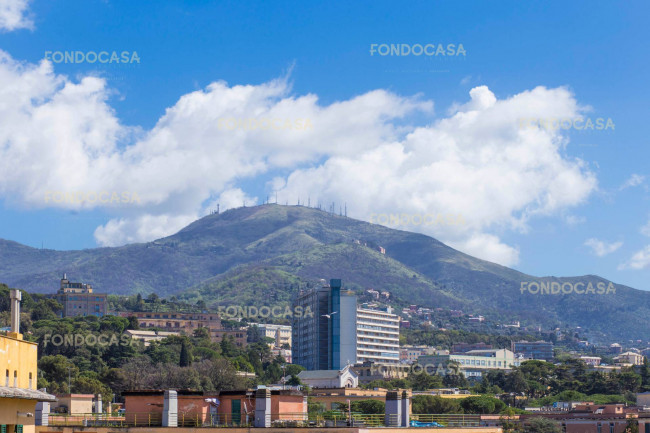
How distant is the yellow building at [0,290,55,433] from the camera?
105 ft

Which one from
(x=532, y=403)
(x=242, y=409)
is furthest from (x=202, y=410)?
(x=532, y=403)

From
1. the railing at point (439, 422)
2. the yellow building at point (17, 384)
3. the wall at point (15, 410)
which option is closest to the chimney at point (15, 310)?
the yellow building at point (17, 384)

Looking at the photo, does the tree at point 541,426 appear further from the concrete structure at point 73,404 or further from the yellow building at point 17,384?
the yellow building at point 17,384

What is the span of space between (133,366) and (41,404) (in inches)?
5353

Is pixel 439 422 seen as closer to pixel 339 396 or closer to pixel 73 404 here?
pixel 73 404

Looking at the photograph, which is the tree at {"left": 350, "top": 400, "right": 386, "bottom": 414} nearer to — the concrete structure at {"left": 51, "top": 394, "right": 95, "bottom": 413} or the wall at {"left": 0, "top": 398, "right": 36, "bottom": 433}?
the concrete structure at {"left": 51, "top": 394, "right": 95, "bottom": 413}

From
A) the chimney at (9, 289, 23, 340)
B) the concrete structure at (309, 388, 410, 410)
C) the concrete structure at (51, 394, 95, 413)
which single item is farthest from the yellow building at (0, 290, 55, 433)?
the concrete structure at (309, 388, 410, 410)

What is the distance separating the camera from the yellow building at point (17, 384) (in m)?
31.9

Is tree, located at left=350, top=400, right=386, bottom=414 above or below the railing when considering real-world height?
below

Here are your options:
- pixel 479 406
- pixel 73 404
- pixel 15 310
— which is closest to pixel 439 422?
pixel 73 404

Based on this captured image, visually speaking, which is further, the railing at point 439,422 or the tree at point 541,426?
the tree at point 541,426

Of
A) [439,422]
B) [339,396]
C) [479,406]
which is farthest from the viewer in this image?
[479,406]

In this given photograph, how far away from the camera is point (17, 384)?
3347cm

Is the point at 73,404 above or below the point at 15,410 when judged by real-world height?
below
